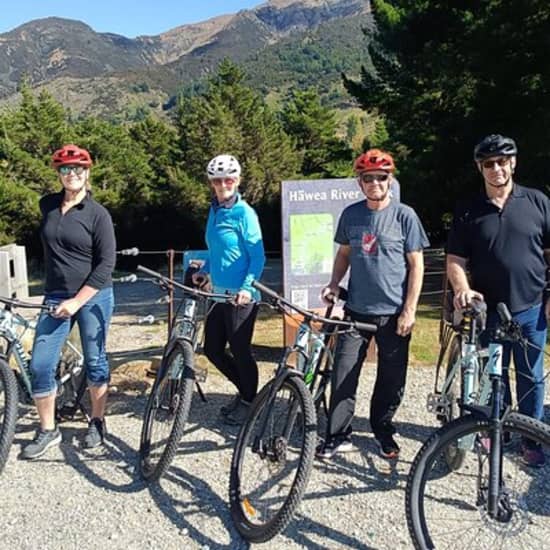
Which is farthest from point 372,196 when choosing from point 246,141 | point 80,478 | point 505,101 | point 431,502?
point 246,141

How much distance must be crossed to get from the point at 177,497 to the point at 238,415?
1.02m

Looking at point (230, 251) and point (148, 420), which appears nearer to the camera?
point (148, 420)

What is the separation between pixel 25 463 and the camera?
3465 millimetres

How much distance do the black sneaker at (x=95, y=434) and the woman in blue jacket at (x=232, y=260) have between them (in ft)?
2.63

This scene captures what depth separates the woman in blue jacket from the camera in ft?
11.7

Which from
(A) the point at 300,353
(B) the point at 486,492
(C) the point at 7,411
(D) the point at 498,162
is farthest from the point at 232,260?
(B) the point at 486,492

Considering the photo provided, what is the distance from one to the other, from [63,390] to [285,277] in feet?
7.07

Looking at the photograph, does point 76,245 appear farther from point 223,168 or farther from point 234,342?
point 234,342

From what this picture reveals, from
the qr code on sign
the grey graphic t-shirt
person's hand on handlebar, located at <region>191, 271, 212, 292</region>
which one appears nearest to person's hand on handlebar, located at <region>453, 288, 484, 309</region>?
the grey graphic t-shirt

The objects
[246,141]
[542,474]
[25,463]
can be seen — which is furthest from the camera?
[246,141]

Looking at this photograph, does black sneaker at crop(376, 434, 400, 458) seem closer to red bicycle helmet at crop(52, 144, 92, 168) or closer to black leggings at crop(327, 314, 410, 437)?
black leggings at crop(327, 314, 410, 437)

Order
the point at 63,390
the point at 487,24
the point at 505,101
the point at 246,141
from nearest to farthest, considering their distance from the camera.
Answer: the point at 63,390
the point at 487,24
the point at 505,101
the point at 246,141

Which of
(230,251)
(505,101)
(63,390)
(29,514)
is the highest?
(505,101)

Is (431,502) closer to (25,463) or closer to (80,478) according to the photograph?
(80,478)
